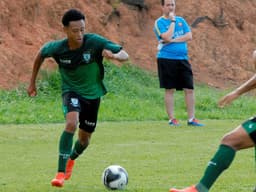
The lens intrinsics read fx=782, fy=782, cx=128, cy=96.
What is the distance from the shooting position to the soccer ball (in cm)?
838

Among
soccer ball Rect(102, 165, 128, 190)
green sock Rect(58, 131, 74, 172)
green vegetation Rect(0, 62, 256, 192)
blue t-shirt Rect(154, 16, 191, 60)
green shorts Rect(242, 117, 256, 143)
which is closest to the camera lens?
green shorts Rect(242, 117, 256, 143)

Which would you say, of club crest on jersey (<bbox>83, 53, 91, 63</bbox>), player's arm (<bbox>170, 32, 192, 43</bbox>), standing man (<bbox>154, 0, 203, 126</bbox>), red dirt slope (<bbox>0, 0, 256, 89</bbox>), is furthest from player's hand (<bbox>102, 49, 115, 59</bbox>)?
red dirt slope (<bbox>0, 0, 256, 89</bbox>)

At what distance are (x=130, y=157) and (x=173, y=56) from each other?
16.3 ft

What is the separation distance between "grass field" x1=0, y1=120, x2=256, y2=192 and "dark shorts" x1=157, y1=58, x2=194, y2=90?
0.82m

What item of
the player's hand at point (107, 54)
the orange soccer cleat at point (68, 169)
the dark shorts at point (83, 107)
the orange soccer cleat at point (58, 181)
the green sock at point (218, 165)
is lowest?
the orange soccer cleat at point (68, 169)

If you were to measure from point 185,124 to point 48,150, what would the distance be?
4.40 meters

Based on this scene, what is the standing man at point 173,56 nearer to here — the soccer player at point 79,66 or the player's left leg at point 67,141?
the soccer player at point 79,66

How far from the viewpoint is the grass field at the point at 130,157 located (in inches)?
344

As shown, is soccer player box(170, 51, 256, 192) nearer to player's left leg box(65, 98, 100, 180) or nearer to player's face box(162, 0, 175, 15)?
player's left leg box(65, 98, 100, 180)

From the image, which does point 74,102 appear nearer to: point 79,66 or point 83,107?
point 83,107

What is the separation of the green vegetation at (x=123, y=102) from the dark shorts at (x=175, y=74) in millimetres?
1329

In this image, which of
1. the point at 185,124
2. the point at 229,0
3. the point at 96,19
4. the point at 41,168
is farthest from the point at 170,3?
the point at 229,0

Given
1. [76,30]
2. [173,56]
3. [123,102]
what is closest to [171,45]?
[173,56]

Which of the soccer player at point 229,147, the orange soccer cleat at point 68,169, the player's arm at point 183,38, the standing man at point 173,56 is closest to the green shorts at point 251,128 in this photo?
the soccer player at point 229,147
